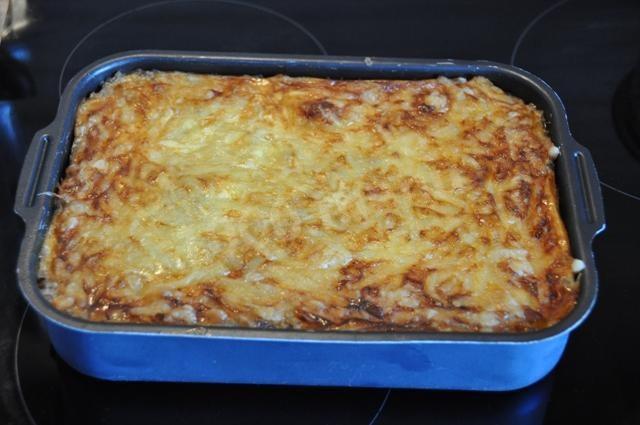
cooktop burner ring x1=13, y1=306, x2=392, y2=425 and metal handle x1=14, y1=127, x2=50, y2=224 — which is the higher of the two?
metal handle x1=14, y1=127, x2=50, y2=224

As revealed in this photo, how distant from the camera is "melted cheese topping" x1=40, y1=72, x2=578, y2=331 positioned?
5.38 ft

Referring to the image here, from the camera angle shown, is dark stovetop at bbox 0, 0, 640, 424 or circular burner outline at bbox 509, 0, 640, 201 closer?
dark stovetop at bbox 0, 0, 640, 424

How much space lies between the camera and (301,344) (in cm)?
150

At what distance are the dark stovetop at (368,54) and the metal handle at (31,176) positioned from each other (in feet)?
1.01

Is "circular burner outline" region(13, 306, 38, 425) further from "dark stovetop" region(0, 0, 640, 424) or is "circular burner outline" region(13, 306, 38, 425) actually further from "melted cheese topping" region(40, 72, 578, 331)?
"melted cheese topping" region(40, 72, 578, 331)

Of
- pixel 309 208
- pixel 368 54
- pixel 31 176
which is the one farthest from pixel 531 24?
pixel 31 176

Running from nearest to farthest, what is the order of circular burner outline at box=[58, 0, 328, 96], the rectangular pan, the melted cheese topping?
the rectangular pan → the melted cheese topping → circular burner outline at box=[58, 0, 328, 96]

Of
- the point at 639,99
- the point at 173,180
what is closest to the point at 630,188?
the point at 639,99

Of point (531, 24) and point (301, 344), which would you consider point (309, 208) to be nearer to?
point (301, 344)

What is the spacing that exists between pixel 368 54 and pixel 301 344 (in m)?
1.23

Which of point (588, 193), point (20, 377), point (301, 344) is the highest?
point (588, 193)

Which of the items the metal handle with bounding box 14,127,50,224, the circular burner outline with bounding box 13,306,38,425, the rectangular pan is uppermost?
the metal handle with bounding box 14,127,50,224

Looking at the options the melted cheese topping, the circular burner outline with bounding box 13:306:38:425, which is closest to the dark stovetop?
the circular burner outline with bounding box 13:306:38:425

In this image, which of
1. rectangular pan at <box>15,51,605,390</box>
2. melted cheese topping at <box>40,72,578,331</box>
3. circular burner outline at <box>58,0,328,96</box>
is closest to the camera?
rectangular pan at <box>15,51,605,390</box>
